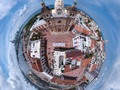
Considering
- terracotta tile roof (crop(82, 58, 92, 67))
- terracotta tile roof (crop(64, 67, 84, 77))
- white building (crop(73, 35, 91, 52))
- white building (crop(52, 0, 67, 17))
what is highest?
white building (crop(52, 0, 67, 17))

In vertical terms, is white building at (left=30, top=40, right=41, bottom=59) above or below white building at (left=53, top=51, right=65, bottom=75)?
above

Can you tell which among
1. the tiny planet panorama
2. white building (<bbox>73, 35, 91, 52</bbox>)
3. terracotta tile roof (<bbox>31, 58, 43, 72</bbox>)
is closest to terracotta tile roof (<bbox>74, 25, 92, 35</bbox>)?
the tiny planet panorama

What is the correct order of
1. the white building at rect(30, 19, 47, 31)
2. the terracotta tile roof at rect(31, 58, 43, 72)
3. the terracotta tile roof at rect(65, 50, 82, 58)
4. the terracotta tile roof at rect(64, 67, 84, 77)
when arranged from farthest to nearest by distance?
1. the terracotta tile roof at rect(64, 67, 84, 77)
2. the terracotta tile roof at rect(65, 50, 82, 58)
3. the terracotta tile roof at rect(31, 58, 43, 72)
4. the white building at rect(30, 19, 47, 31)

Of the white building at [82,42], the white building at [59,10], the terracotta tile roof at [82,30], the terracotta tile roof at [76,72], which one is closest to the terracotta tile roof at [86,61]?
the terracotta tile roof at [76,72]

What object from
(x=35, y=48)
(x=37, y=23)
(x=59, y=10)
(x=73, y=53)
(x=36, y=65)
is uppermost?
(x=59, y=10)

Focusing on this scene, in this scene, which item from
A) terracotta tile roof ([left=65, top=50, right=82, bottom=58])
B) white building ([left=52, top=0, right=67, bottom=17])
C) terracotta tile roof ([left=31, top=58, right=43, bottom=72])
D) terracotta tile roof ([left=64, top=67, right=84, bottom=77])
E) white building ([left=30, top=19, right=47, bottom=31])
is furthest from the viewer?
terracotta tile roof ([left=64, top=67, right=84, bottom=77])

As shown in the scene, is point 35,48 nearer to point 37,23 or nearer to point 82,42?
point 37,23

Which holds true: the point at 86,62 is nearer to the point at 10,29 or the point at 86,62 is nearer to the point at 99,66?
the point at 99,66

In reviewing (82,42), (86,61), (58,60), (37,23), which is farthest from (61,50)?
(37,23)

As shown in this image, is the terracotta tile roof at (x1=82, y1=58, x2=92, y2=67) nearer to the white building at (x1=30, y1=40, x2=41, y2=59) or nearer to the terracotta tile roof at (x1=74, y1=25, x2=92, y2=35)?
the terracotta tile roof at (x1=74, y1=25, x2=92, y2=35)
